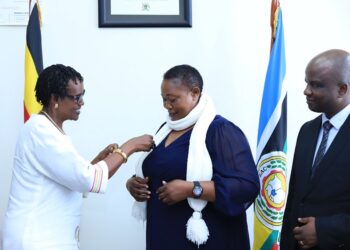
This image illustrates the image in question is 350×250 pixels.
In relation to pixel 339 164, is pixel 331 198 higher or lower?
lower

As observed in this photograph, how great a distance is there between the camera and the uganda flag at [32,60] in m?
2.26

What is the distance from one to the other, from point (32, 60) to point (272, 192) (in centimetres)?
139

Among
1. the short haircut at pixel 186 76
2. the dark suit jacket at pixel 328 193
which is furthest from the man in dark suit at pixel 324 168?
the short haircut at pixel 186 76

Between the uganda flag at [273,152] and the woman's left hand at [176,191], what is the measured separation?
665 mm

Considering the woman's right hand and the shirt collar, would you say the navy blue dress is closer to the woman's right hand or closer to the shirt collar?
the woman's right hand

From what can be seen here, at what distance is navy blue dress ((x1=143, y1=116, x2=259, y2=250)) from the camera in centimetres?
162

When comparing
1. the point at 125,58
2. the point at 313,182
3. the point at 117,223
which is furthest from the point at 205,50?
the point at 313,182

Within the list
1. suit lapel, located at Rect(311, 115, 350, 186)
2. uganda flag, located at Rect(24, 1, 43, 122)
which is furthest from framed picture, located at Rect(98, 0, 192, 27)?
suit lapel, located at Rect(311, 115, 350, 186)

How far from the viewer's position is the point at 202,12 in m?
2.54

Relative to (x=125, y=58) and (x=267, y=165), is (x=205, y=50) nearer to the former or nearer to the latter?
(x=125, y=58)

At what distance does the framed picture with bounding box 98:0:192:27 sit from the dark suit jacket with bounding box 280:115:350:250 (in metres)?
1.24

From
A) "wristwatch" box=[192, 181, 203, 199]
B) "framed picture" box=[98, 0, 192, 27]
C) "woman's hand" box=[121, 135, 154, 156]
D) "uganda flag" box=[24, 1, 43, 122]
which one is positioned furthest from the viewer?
"framed picture" box=[98, 0, 192, 27]

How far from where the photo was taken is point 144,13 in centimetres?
252

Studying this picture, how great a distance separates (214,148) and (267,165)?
62cm
